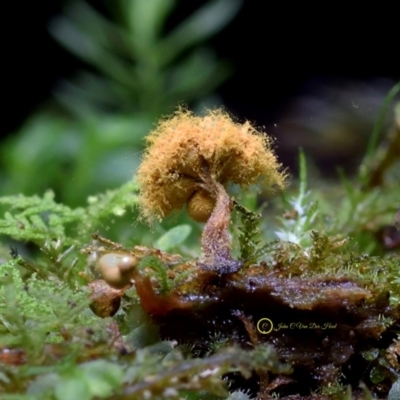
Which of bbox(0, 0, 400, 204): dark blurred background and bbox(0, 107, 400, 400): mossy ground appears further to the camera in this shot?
bbox(0, 0, 400, 204): dark blurred background

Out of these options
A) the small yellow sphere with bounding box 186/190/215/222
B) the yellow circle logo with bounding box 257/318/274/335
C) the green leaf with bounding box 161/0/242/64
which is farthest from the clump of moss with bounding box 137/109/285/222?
the green leaf with bounding box 161/0/242/64

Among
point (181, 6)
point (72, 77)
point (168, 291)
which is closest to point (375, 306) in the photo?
point (168, 291)

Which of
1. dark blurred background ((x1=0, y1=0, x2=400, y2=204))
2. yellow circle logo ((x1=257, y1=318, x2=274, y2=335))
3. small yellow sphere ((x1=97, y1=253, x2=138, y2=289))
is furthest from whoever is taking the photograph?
dark blurred background ((x1=0, y1=0, x2=400, y2=204))

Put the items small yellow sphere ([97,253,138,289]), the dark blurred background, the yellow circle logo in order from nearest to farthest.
A: 1. small yellow sphere ([97,253,138,289])
2. the yellow circle logo
3. the dark blurred background

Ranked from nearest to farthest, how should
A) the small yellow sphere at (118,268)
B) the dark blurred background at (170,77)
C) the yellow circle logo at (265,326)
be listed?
1. the small yellow sphere at (118,268)
2. the yellow circle logo at (265,326)
3. the dark blurred background at (170,77)

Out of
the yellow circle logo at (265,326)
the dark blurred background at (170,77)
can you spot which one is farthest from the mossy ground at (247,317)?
the dark blurred background at (170,77)

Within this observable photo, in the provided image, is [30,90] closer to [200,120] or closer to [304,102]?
[304,102]

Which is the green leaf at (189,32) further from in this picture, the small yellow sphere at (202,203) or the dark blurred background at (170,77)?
the small yellow sphere at (202,203)

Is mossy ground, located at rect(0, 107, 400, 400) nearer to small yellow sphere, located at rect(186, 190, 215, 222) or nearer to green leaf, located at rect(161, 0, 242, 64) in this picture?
small yellow sphere, located at rect(186, 190, 215, 222)
